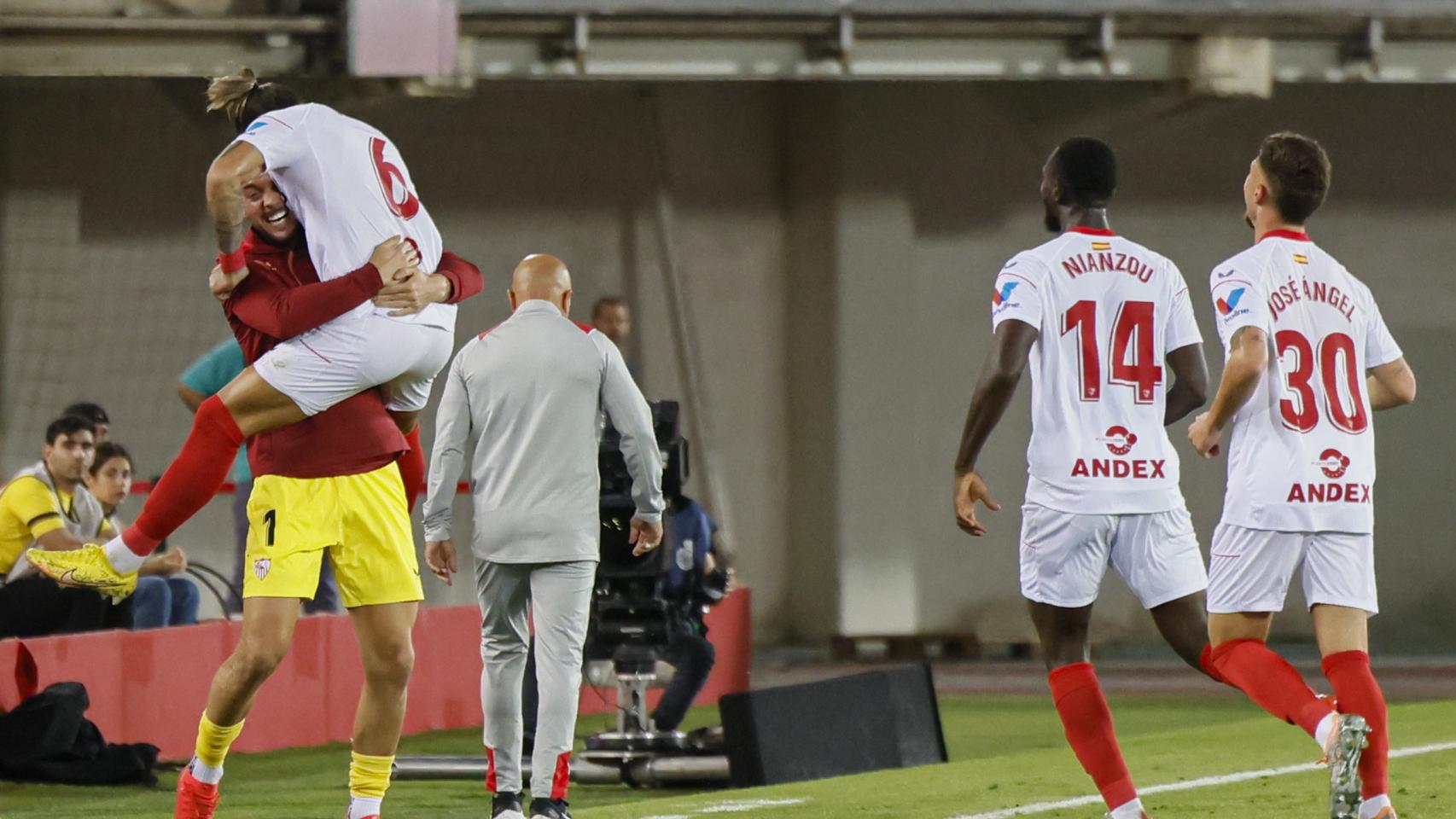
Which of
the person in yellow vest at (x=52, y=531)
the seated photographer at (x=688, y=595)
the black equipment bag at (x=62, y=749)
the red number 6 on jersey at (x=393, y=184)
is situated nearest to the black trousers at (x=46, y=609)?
the person in yellow vest at (x=52, y=531)

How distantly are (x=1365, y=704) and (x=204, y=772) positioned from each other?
294cm

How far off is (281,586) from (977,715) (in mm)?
7317

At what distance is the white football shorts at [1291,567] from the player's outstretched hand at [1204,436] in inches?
8.6

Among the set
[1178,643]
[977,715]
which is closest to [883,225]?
[977,715]

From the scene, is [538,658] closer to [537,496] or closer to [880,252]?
[537,496]

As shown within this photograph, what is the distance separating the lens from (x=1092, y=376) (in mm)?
6164

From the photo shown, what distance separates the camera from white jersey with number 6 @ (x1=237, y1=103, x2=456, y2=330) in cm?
571

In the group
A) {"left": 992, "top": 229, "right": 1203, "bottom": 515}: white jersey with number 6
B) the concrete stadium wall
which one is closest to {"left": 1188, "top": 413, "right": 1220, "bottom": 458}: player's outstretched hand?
{"left": 992, "top": 229, "right": 1203, "bottom": 515}: white jersey with number 6

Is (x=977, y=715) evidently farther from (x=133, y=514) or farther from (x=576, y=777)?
(x=133, y=514)

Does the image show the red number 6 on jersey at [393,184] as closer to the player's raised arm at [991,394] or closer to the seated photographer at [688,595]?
the player's raised arm at [991,394]

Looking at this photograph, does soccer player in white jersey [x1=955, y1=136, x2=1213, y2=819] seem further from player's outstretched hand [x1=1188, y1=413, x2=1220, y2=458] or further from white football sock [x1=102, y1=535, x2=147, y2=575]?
Answer: white football sock [x1=102, y1=535, x2=147, y2=575]

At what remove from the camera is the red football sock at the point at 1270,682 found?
5.96 metres

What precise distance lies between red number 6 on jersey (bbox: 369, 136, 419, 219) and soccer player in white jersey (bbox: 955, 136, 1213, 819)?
153cm

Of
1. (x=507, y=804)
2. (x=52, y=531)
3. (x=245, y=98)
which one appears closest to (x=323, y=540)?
(x=245, y=98)
